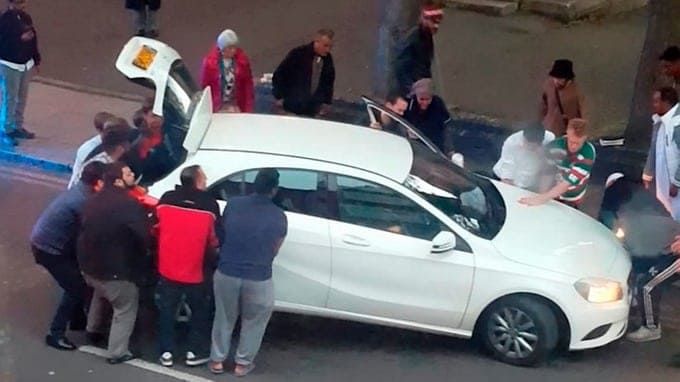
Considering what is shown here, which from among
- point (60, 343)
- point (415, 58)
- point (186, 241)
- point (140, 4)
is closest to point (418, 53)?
point (415, 58)

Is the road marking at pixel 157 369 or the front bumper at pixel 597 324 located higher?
the front bumper at pixel 597 324

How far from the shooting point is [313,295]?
346 inches

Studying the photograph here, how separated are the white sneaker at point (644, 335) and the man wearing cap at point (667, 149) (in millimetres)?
1073

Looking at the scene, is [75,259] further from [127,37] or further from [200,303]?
[127,37]

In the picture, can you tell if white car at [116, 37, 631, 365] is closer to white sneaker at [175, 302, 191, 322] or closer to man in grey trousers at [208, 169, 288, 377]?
man in grey trousers at [208, 169, 288, 377]

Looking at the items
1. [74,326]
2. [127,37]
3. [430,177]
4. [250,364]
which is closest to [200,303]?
[250,364]

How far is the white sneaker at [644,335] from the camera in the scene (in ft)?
30.6

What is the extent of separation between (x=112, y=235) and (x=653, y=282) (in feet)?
13.9

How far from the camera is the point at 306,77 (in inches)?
461

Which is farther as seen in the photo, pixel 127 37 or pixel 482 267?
pixel 127 37

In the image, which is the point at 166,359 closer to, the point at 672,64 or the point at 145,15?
the point at 672,64

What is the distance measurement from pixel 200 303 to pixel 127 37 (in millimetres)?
9169

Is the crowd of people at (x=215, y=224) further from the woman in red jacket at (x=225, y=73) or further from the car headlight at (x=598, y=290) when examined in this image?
the woman in red jacket at (x=225, y=73)

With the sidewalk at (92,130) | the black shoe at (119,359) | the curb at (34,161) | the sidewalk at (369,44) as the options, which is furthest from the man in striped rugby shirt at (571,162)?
the curb at (34,161)
